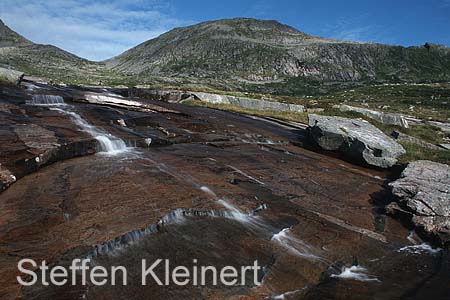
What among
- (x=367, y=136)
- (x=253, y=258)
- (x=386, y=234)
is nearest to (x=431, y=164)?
(x=367, y=136)

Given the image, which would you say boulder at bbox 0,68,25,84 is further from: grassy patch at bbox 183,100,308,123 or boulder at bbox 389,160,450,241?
boulder at bbox 389,160,450,241

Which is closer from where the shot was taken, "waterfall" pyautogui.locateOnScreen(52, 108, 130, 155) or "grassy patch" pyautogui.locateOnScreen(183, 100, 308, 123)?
"waterfall" pyautogui.locateOnScreen(52, 108, 130, 155)

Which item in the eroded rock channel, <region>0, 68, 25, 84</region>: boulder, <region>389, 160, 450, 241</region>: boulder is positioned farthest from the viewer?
<region>0, 68, 25, 84</region>: boulder

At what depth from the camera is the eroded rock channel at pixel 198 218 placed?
8.92 m

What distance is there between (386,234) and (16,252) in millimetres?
11489

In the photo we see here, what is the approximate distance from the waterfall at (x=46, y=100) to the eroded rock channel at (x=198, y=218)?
7009 mm

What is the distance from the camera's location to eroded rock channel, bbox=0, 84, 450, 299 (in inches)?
351

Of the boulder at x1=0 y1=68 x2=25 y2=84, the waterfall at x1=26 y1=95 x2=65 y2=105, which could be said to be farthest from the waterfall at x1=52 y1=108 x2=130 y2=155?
the boulder at x1=0 y1=68 x2=25 y2=84

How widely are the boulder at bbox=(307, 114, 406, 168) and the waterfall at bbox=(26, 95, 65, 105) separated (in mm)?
20250

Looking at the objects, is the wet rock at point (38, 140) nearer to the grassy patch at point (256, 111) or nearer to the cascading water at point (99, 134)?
the cascading water at point (99, 134)

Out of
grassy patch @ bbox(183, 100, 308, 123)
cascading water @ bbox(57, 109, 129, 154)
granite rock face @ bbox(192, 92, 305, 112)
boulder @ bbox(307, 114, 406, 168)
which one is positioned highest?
granite rock face @ bbox(192, 92, 305, 112)

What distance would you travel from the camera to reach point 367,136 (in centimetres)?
2272

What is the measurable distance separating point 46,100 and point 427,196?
89.5ft

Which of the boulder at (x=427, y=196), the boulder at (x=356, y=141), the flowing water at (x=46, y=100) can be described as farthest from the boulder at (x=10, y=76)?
the boulder at (x=427, y=196)
